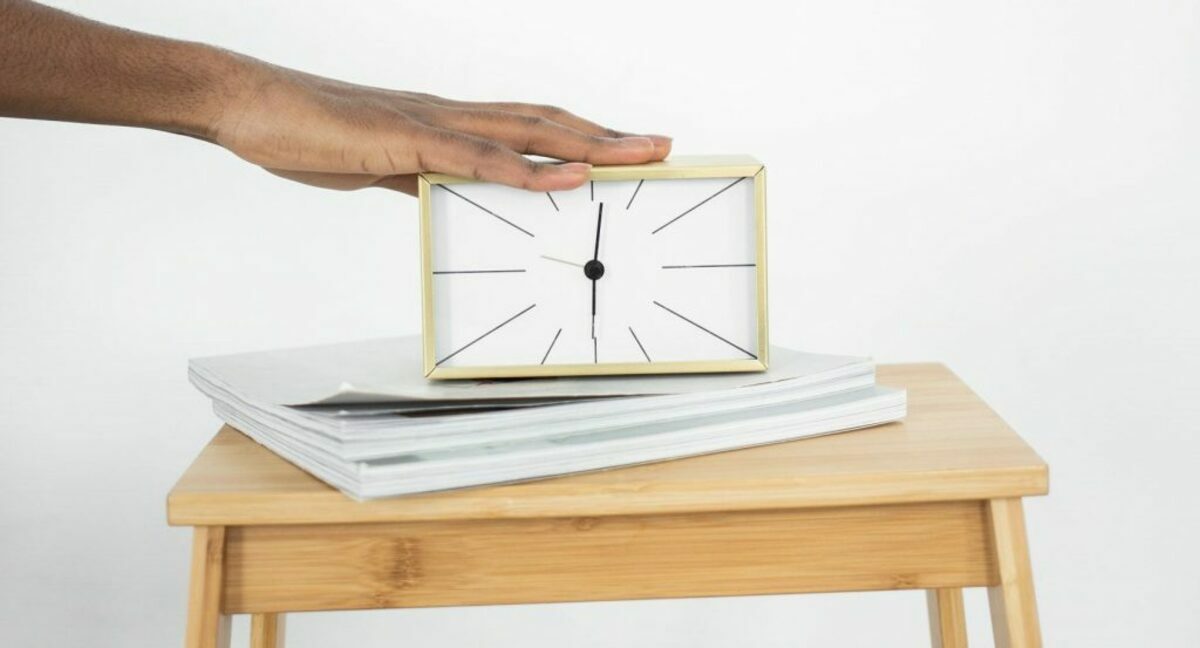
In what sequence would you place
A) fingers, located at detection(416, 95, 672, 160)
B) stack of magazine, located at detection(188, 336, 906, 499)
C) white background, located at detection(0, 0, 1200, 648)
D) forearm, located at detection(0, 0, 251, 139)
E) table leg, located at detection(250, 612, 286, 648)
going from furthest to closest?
1. white background, located at detection(0, 0, 1200, 648)
2. table leg, located at detection(250, 612, 286, 648)
3. fingers, located at detection(416, 95, 672, 160)
4. forearm, located at detection(0, 0, 251, 139)
5. stack of magazine, located at detection(188, 336, 906, 499)

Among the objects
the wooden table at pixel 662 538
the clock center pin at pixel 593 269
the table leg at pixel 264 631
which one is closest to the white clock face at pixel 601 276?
the clock center pin at pixel 593 269

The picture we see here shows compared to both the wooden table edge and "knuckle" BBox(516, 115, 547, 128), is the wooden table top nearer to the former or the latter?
the wooden table edge

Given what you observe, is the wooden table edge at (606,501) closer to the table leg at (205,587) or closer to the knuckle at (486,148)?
the table leg at (205,587)

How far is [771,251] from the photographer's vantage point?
2.24 m

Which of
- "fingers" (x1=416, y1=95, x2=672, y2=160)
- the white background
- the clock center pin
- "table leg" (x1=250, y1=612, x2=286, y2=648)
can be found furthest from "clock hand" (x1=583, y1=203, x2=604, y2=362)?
the white background

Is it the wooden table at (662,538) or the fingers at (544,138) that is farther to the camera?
the fingers at (544,138)

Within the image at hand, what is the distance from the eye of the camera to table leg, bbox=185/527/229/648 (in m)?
0.96

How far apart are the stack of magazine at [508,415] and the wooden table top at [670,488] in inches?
0.6

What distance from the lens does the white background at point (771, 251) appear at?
214cm

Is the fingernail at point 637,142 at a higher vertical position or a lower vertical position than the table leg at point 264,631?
higher

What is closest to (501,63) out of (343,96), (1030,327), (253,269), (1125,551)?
(253,269)

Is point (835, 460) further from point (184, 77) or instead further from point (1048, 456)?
point (1048, 456)

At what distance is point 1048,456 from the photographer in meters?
2.23

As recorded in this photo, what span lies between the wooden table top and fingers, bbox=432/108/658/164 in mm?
262
